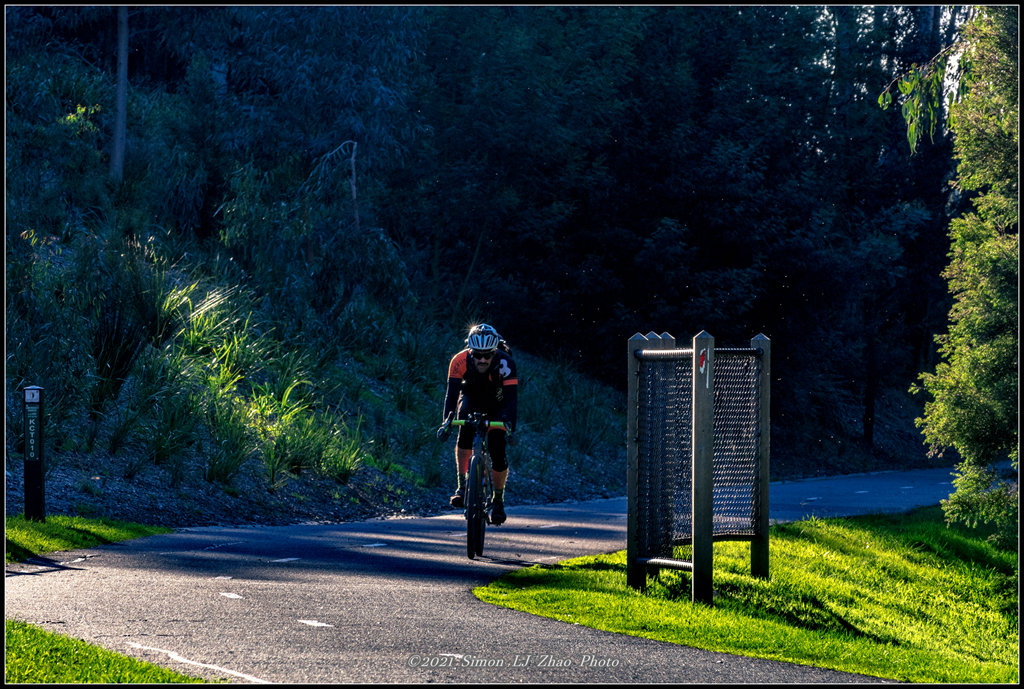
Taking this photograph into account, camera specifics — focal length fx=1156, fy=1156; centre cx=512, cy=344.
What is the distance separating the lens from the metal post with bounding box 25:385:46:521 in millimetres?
12336

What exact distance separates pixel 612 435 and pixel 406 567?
53.4 ft

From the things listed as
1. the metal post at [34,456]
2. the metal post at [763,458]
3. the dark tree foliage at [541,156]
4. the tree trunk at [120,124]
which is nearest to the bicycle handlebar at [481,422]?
the metal post at [763,458]

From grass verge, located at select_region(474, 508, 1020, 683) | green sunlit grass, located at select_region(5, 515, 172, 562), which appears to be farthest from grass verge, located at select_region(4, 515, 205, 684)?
green sunlit grass, located at select_region(5, 515, 172, 562)

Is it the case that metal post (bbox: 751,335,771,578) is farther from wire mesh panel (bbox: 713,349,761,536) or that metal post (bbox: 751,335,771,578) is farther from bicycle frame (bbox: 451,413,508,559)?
bicycle frame (bbox: 451,413,508,559)

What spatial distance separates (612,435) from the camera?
27.0 metres

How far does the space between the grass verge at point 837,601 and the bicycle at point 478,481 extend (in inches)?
31.8

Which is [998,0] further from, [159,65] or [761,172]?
[159,65]

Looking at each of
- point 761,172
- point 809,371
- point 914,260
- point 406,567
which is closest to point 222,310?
point 406,567

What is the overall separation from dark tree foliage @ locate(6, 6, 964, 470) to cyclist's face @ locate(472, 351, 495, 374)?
14.1 metres

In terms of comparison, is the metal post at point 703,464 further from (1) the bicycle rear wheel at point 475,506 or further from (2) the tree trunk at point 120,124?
(2) the tree trunk at point 120,124

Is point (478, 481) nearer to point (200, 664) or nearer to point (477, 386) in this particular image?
point (477, 386)

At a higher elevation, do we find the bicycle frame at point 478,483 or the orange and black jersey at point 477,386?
the orange and black jersey at point 477,386

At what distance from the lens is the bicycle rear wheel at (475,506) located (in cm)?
1102

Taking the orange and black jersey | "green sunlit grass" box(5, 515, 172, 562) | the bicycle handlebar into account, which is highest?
the orange and black jersey
